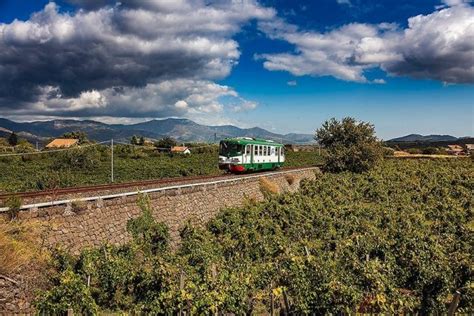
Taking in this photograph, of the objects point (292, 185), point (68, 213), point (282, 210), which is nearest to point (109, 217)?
point (68, 213)

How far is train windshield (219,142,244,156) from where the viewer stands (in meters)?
34.9

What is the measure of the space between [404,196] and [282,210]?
15.1m

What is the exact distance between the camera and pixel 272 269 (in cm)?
1330

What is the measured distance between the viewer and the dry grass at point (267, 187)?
32519mm

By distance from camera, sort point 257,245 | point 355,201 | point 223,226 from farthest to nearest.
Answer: point 355,201
point 223,226
point 257,245

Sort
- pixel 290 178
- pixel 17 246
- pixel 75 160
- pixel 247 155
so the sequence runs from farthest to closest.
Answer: pixel 75 160
pixel 290 178
pixel 247 155
pixel 17 246

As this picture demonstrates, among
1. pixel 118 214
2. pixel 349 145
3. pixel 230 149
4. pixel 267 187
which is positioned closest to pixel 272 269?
pixel 118 214

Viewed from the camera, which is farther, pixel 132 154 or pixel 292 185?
pixel 132 154

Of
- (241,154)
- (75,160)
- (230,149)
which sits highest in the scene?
(230,149)

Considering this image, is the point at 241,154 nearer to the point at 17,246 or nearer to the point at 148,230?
the point at 148,230

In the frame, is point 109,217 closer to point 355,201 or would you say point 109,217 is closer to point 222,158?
point 222,158

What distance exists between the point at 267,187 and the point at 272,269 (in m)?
20.0

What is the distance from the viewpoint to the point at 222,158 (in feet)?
Answer: 119

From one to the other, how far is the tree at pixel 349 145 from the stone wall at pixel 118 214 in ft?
98.8
